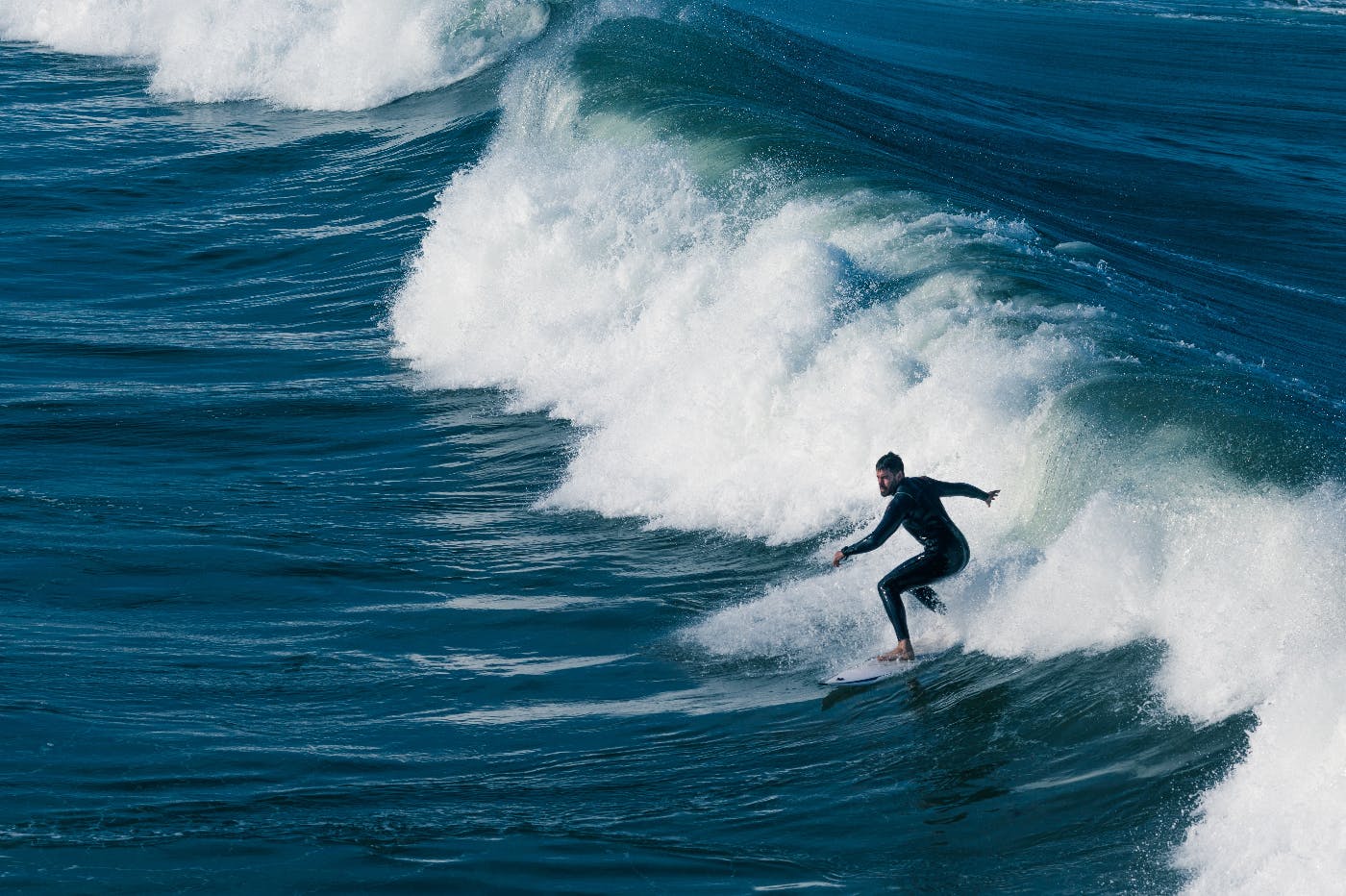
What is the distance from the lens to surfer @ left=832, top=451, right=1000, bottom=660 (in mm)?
8789

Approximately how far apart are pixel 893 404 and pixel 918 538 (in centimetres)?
271

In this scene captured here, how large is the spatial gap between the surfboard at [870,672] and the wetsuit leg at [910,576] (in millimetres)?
153

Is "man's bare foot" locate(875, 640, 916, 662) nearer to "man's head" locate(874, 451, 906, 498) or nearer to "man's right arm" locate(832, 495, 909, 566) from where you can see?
"man's right arm" locate(832, 495, 909, 566)

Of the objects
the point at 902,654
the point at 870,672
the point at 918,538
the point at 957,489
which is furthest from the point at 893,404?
the point at 870,672

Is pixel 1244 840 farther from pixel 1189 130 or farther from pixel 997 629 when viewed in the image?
pixel 1189 130

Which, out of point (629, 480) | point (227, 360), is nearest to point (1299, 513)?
point (629, 480)

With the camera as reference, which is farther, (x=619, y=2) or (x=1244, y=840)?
(x=619, y=2)

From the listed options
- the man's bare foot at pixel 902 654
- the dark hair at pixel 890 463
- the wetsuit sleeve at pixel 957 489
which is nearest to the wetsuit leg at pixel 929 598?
the man's bare foot at pixel 902 654

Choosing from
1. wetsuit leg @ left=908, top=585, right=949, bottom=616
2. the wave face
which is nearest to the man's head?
wetsuit leg @ left=908, top=585, right=949, bottom=616

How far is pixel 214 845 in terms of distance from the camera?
22.6 ft

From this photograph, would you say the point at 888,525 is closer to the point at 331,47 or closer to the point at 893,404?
the point at 893,404

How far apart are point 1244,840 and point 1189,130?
2253 cm

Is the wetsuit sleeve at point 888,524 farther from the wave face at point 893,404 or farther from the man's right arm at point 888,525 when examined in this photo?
the wave face at point 893,404

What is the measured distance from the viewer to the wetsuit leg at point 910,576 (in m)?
8.84
